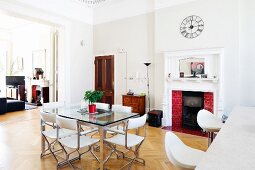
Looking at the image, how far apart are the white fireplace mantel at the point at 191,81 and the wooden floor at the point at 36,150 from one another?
31.0 inches

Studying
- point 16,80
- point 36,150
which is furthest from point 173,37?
point 16,80

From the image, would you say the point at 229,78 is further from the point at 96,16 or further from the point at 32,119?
the point at 32,119

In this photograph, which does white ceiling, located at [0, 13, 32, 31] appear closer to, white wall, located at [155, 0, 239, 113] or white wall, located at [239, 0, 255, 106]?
white wall, located at [155, 0, 239, 113]

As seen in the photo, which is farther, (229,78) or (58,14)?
(58,14)

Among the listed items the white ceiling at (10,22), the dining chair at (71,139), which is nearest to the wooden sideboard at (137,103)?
the dining chair at (71,139)

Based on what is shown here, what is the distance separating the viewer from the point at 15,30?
9812 millimetres

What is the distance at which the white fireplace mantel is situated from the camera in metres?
4.42

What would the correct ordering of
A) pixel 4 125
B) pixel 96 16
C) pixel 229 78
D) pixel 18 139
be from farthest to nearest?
pixel 96 16 < pixel 4 125 < pixel 229 78 < pixel 18 139

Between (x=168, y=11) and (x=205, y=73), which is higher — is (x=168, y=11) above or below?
above

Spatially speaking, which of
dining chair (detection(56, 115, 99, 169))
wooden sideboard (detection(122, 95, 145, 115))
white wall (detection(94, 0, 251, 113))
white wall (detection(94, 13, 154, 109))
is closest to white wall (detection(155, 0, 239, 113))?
white wall (detection(94, 0, 251, 113))

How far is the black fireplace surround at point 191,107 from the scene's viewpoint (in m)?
4.85

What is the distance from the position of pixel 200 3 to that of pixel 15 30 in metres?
9.17

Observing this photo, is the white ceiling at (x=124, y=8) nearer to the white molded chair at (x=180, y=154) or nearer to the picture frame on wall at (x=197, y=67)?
the picture frame on wall at (x=197, y=67)

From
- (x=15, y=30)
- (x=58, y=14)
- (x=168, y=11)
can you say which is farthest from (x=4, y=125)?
(x=15, y=30)
